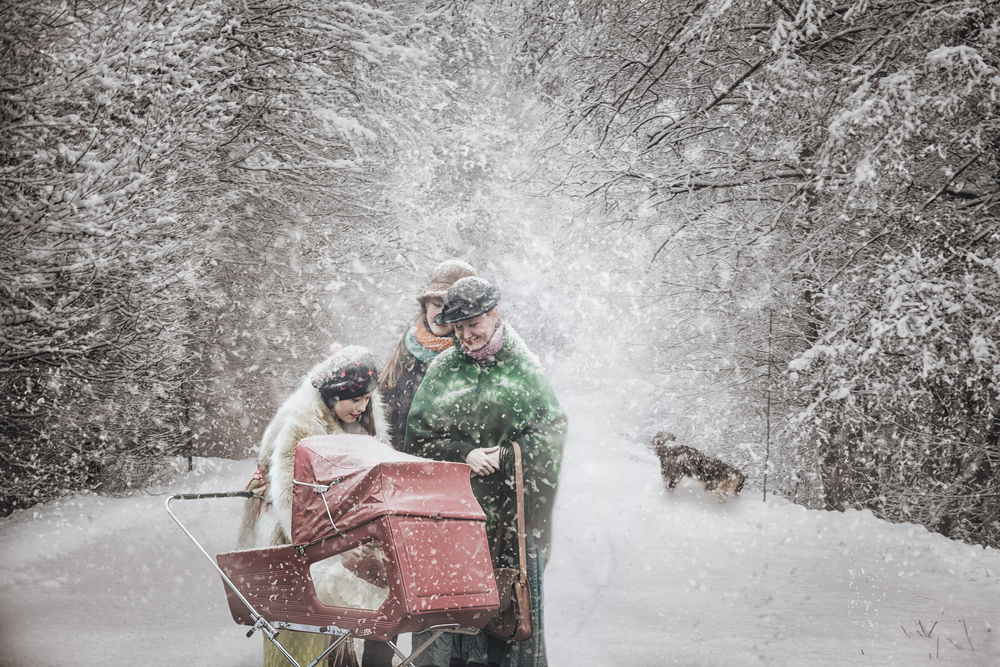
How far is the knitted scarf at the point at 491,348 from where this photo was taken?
3.59 meters

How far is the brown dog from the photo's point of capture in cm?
591

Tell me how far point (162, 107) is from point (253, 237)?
2.26 m

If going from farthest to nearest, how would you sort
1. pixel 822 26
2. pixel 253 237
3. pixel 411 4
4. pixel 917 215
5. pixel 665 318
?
pixel 253 237 < pixel 665 318 < pixel 411 4 < pixel 822 26 < pixel 917 215

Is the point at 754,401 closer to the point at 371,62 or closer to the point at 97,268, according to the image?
the point at 371,62

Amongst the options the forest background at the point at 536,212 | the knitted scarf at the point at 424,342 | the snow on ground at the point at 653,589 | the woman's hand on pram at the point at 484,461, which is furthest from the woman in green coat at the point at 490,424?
the forest background at the point at 536,212

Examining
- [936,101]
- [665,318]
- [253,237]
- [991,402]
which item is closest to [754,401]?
[665,318]

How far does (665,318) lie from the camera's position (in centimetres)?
745

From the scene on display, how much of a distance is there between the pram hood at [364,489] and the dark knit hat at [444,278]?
5.33 feet

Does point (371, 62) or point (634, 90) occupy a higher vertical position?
point (371, 62)

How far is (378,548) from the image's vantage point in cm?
276

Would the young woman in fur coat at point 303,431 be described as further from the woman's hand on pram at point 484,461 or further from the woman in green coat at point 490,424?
the woman's hand on pram at point 484,461

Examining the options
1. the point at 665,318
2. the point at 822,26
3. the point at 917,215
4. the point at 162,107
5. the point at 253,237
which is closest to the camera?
the point at 917,215

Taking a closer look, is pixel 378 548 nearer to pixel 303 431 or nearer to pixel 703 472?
pixel 303 431

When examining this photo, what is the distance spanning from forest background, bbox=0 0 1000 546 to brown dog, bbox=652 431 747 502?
0.45 metres
